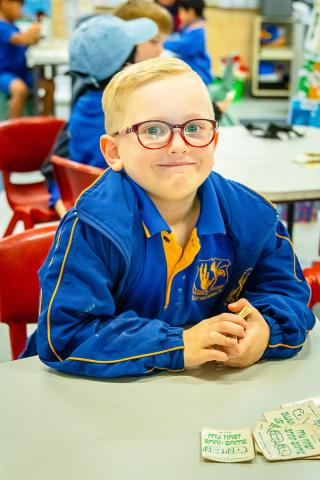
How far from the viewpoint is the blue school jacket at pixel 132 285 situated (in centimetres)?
98

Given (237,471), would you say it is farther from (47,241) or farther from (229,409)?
(47,241)

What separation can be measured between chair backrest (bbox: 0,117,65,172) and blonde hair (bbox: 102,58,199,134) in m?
1.80

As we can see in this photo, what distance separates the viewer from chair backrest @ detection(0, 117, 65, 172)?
2.78m

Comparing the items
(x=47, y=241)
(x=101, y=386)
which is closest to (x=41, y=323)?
(x=101, y=386)

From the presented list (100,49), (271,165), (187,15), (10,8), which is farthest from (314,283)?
(10,8)

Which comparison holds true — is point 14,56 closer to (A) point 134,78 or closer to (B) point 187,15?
(B) point 187,15

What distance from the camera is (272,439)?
82 cm

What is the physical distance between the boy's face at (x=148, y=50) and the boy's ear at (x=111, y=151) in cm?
A: 179

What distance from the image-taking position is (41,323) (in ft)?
3.31

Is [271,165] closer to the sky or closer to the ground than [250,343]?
closer to the ground

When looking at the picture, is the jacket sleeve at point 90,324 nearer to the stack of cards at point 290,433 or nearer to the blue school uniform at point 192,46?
the stack of cards at point 290,433

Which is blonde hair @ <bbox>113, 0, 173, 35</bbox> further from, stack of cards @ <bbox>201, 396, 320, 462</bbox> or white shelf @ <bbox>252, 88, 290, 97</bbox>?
white shelf @ <bbox>252, 88, 290, 97</bbox>

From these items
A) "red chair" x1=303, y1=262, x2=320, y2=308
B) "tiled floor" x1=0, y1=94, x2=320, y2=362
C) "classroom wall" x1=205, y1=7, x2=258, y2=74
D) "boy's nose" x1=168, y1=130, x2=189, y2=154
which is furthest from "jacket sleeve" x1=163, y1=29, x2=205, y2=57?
"boy's nose" x1=168, y1=130, x2=189, y2=154

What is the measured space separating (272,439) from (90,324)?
36cm
